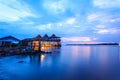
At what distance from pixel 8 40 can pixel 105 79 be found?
25893 millimetres

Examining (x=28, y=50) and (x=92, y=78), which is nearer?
(x=92, y=78)

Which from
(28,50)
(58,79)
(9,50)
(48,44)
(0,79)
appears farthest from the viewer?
(48,44)

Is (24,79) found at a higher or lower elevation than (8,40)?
lower

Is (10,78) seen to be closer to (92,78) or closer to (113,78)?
(92,78)

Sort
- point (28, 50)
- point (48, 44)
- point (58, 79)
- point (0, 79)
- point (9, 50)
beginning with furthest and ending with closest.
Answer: point (48, 44) < point (28, 50) < point (9, 50) < point (58, 79) < point (0, 79)

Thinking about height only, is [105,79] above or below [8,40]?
below

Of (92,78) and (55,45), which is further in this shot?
(55,45)

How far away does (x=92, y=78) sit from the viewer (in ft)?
42.8

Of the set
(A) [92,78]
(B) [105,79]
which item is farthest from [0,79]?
(B) [105,79]

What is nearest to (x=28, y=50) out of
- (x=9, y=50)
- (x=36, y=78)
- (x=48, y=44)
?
(x=9, y=50)

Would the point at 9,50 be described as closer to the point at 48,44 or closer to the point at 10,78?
the point at 10,78

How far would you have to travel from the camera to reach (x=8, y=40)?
3406 centimetres

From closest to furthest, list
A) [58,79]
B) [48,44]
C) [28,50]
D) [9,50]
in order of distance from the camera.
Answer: [58,79] < [9,50] < [28,50] < [48,44]

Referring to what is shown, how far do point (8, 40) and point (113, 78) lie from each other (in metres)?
26.0
